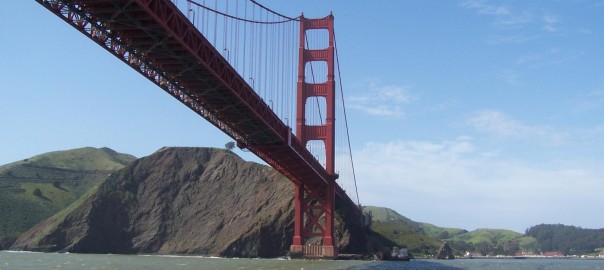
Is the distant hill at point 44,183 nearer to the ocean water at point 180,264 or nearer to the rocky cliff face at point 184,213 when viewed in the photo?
the rocky cliff face at point 184,213

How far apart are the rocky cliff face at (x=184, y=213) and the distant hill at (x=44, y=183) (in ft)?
34.8

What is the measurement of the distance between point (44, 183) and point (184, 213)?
142 ft

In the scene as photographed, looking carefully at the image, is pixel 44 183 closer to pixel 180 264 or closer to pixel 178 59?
pixel 180 264

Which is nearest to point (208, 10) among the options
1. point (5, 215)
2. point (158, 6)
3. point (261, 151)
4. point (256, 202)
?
point (158, 6)

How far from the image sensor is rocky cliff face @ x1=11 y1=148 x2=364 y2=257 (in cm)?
8556

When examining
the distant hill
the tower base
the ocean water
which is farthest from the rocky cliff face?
the ocean water

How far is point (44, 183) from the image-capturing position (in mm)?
130250

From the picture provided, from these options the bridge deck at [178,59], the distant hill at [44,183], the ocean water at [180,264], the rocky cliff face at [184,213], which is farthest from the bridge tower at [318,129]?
the distant hill at [44,183]

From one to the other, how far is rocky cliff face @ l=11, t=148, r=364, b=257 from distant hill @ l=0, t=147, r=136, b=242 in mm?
10617

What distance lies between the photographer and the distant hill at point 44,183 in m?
111

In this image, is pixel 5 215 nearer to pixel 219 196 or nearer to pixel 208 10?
pixel 219 196

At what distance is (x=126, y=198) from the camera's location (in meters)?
106

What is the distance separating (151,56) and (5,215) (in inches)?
3674

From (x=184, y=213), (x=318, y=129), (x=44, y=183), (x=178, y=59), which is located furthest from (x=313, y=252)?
(x=44, y=183)
